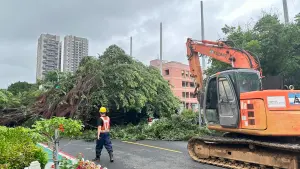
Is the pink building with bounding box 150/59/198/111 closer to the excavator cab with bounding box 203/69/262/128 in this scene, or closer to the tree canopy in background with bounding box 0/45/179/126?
the tree canopy in background with bounding box 0/45/179/126

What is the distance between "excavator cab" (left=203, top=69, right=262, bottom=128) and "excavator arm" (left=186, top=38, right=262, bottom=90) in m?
0.95

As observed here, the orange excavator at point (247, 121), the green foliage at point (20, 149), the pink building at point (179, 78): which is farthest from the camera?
the pink building at point (179, 78)

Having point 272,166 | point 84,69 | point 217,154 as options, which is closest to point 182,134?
point 217,154

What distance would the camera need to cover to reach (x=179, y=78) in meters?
60.9

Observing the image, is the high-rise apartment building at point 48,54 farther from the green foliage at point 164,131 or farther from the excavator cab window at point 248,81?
the excavator cab window at point 248,81

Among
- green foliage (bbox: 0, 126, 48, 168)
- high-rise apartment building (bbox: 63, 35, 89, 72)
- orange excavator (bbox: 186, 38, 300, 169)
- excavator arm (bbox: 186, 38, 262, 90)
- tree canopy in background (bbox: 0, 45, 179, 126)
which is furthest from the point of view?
high-rise apartment building (bbox: 63, 35, 89, 72)

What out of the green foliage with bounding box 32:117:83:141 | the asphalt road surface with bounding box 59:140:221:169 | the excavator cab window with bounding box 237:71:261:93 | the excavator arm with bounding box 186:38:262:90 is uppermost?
the excavator arm with bounding box 186:38:262:90

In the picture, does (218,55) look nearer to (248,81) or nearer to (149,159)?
(248,81)

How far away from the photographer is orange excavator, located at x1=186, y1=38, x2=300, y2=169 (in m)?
6.08

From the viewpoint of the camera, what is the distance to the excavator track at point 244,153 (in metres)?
5.97

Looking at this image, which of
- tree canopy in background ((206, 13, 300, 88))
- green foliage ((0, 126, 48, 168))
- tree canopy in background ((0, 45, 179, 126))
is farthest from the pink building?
green foliage ((0, 126, 48, 168))

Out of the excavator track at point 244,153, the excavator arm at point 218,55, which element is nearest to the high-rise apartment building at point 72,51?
the excavator arm at point 218,55

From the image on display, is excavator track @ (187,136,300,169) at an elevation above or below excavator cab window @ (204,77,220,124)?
below

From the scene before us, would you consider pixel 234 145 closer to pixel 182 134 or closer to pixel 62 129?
pixel 62 129
